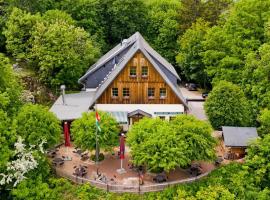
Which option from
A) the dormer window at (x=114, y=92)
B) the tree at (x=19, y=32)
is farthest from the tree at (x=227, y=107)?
the tree at (x=19, y=32)

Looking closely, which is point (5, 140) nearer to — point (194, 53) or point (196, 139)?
point (196, 139)

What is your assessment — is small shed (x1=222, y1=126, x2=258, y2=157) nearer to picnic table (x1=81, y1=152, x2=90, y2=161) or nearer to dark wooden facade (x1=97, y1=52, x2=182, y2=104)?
dark wooden facade (x1=97, y1=52, x2=182, y2=104)

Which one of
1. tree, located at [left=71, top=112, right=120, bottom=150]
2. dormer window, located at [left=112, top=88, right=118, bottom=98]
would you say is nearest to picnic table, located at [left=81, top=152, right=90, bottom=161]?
tree, located at [left=71, top=112, right=120, bottom=150]

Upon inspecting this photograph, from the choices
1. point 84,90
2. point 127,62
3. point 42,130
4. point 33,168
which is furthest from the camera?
point 84,90

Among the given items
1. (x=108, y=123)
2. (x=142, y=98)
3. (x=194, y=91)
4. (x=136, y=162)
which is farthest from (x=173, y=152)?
(x=194, y=91)

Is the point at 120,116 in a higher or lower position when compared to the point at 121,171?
higher

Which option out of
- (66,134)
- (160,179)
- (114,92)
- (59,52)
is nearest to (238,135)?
(160,179)

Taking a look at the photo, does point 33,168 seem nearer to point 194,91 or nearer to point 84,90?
point 84,90
